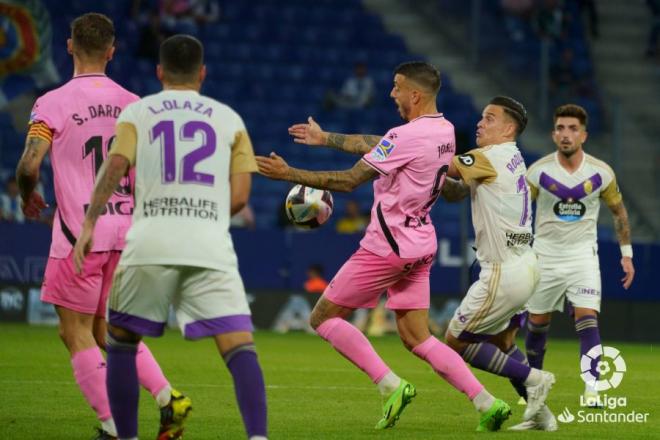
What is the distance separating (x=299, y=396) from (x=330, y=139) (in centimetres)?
274

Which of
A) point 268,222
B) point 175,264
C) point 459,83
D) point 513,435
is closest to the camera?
point 175,264

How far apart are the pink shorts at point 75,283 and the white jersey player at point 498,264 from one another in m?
2.43

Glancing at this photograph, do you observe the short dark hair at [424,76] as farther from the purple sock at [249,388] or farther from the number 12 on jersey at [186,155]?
the purple sock at [249,388]

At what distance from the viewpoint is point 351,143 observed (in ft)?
29.9

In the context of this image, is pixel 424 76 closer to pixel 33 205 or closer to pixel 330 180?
pixel 330 180

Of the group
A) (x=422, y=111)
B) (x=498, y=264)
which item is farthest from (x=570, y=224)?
(x=422, y=111)

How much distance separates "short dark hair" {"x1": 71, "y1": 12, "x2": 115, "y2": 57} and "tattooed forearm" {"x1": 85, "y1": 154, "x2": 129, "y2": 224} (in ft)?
4.81

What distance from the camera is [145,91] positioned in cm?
2292

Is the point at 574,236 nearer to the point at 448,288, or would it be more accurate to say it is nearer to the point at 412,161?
the point at 412,161

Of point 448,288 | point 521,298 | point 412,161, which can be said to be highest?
point 412,161

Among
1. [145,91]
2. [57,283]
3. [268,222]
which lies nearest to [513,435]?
[57,283]

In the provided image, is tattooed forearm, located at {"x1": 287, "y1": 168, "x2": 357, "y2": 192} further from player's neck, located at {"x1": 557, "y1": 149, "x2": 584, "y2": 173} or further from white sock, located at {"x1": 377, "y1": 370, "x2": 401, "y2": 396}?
player's neck, located at {"x1": 557, "y1": 149, "x2": 584, "y2": 173}

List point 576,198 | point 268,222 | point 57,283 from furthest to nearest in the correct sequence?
point 268,222, point 576,198, point 57,283

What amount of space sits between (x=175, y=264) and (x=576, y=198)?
18.1 ft
